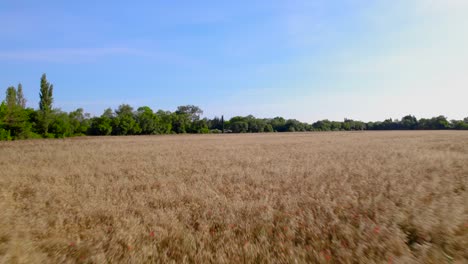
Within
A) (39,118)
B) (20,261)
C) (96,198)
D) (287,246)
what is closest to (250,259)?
(287,246)

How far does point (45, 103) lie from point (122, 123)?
798 inches

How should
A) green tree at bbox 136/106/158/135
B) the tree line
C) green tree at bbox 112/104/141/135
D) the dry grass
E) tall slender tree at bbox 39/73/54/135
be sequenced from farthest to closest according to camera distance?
1. green tree at bbox 136/106/158/135
2. green tree at bbox 112/104/141/135
3. tall slender tree at bbox 39/73/54/135
4. the tree line
5. the dry grass

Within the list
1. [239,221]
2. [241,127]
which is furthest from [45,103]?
[241,127]

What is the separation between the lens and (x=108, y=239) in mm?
4188

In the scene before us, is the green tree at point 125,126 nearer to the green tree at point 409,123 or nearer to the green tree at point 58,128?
the green tree at point 58,128

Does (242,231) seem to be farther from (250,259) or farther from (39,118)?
(39,118)

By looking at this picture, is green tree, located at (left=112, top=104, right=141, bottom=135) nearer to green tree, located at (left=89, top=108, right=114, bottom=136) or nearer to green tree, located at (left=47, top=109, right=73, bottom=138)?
green tree, located at (left=89, top=108, right=114, bottom=136)

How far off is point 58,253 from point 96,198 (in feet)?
10.6

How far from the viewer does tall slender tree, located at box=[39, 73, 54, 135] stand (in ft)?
170

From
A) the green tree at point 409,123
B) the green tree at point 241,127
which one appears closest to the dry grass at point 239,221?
the green tree at point 241,127

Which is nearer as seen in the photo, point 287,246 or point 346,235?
point 287,246

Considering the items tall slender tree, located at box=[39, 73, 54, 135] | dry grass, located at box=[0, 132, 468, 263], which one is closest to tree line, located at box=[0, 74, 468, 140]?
tall slender tree, located at box=[39, 73, 54, 135]

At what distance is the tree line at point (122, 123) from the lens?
44831 millimetres

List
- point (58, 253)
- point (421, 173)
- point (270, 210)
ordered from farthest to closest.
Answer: point (421, 173)
point (270, 210)
point (58, 253)
